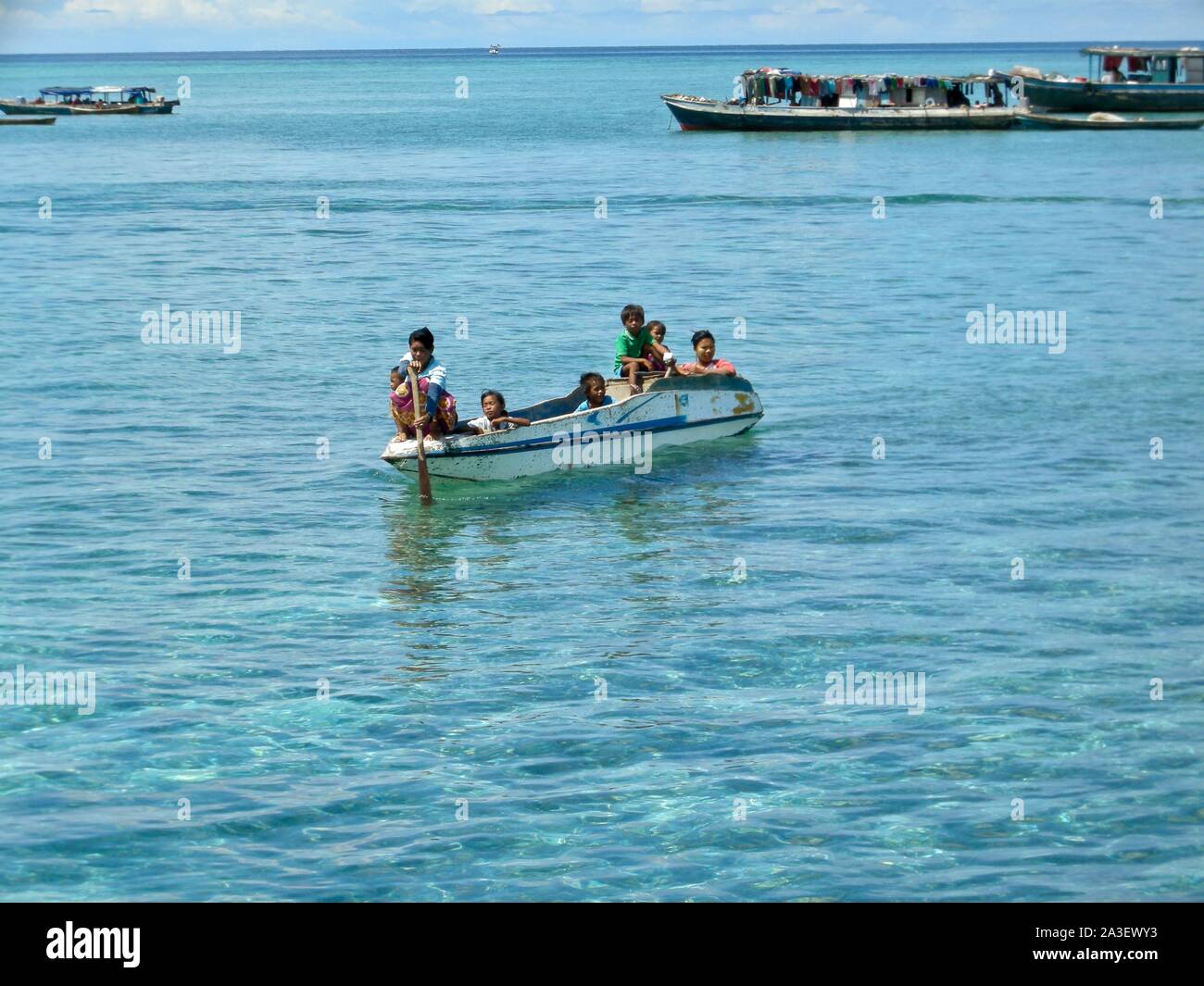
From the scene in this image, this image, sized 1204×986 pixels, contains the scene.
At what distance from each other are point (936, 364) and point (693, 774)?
19773 mm

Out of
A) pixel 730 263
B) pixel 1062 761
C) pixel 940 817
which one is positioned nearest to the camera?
pixel 940 817

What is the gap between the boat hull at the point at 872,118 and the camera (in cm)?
8719

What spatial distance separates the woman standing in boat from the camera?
19516mm

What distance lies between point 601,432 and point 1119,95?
82.8 meters

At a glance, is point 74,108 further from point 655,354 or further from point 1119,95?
point 655,354

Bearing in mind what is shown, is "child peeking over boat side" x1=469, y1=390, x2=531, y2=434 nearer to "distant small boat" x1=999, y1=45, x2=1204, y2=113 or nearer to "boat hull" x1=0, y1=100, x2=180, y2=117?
"distant small boat" x1=999, y1=45, x2=1204, y2=113
